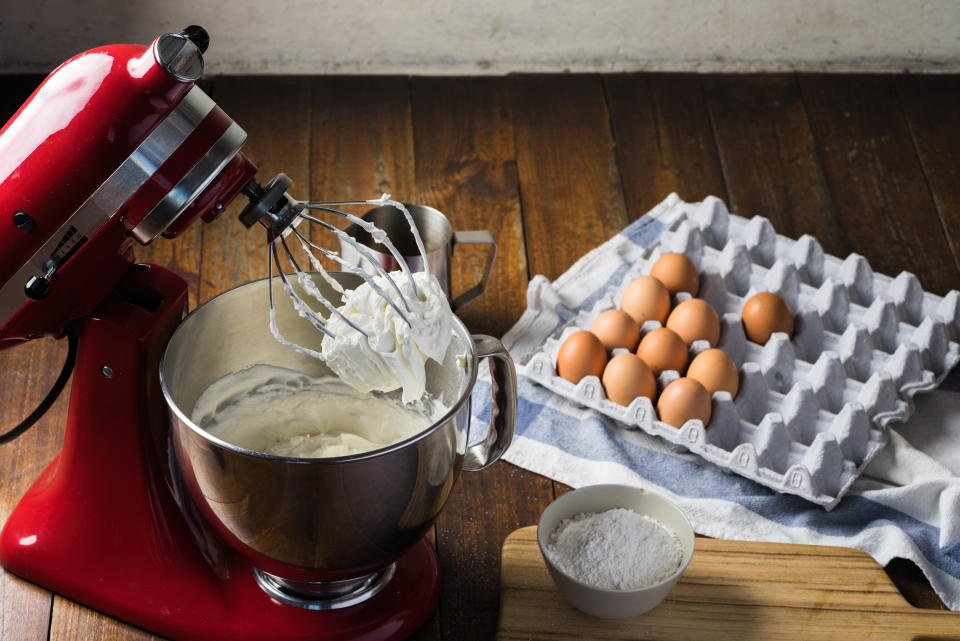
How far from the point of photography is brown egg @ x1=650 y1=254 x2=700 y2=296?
1247mm

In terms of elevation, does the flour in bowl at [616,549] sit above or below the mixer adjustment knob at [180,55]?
below

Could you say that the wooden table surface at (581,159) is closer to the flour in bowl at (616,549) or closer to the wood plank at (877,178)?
the wood plank at (877,178)

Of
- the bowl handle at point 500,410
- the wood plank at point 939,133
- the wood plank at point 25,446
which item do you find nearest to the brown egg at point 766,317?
the wood plank at point 939,133

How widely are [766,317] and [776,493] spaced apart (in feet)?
0.77

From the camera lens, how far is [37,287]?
2.36 ft

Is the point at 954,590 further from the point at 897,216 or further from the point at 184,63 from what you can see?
the point at 184,63

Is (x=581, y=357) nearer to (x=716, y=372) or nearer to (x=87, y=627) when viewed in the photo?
(x=716, y=372)

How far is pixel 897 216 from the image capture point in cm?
148

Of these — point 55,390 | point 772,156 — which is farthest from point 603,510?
point 772,156

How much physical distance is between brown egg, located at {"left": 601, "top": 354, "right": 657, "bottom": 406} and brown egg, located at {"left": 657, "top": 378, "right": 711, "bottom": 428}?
28 millimetres

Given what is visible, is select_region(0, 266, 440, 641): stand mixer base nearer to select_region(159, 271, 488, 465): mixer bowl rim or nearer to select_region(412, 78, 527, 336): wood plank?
select_region(159, 271, 488, 465): mixer bowl rim

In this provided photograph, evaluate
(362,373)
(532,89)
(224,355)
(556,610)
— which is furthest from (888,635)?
(532,89)

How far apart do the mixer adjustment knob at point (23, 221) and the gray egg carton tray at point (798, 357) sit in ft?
1.92

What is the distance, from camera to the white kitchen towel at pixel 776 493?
1.02 meters
